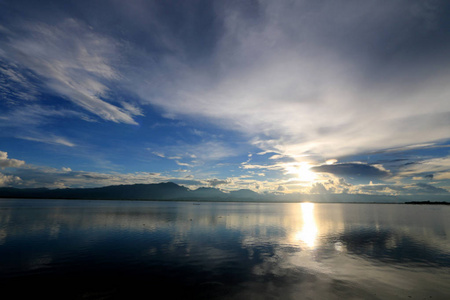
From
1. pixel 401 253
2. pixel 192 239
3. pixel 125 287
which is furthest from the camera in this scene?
pixel 192 239

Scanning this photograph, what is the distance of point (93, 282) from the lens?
71.7 feet

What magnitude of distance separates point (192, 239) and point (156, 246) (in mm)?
9265

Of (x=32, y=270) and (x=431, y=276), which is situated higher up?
(x=431, y=276)

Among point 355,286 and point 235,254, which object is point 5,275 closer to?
point 235,254

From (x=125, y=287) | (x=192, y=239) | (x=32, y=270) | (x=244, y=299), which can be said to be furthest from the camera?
(x=192, y=239)

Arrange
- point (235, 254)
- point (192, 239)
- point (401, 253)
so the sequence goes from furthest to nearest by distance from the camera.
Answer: point (192, 239)
point (401, 253)
point (235, 254)

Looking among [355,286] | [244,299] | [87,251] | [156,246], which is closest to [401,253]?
[355,286]

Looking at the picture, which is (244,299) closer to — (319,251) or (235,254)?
(235,254)

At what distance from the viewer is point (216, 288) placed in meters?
21.0

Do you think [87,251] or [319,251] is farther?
[319,251]

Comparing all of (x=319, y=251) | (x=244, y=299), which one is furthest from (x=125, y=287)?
(x=319, y=251)

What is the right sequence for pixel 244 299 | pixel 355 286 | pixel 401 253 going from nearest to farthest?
pixel 244 299
pixel 355 286
pixel 401 253

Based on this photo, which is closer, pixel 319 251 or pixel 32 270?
pixel 32 270

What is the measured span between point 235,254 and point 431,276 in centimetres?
2440
